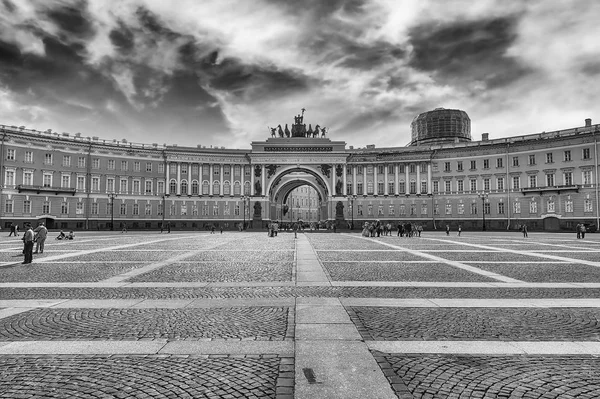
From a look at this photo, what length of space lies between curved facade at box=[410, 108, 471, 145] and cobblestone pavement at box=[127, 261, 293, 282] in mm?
75625

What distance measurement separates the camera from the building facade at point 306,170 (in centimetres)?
5775

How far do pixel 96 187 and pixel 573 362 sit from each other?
2841 inches

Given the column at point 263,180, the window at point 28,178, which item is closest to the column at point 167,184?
the column at point 263,180

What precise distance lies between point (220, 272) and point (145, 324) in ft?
21.7

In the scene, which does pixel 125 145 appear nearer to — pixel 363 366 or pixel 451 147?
pixel 451 147

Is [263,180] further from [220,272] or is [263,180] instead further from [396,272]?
[396,272]

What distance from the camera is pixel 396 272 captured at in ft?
42.9

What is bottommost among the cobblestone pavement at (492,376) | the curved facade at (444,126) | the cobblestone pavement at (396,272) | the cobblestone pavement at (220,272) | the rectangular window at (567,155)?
the cobblestone pavement at (396,272)

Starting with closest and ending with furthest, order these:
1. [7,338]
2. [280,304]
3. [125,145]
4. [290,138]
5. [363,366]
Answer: [363,366]
[7,338]
[280,304]
[125,145]
[290,138]

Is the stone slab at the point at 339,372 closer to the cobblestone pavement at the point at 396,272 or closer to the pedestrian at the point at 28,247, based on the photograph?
the cobblestone pavement at the point at 396,272

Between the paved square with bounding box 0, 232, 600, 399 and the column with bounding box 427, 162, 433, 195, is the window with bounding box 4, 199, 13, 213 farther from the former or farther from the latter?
the column with bounding box 427, 162, 433, 195

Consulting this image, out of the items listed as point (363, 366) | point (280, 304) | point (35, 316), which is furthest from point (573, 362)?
point (35, 316)

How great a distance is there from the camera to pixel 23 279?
11.6 metres

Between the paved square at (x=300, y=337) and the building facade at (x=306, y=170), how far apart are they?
55.7 meters
